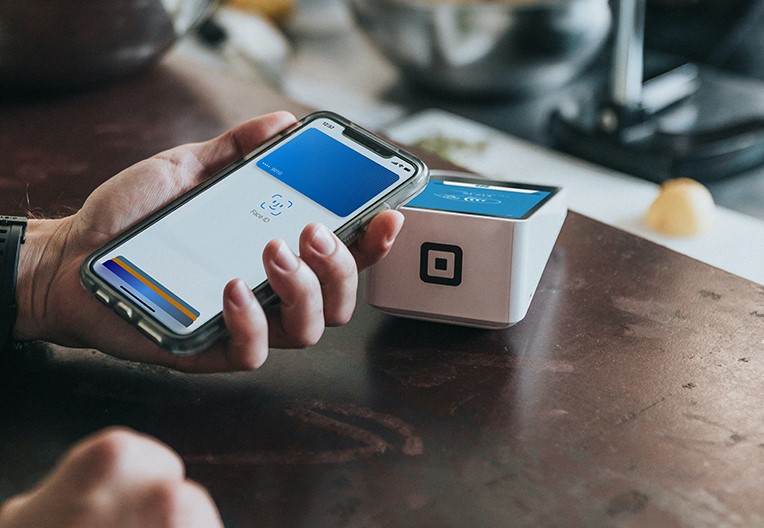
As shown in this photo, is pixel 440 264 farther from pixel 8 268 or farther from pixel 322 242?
pixel 8 268

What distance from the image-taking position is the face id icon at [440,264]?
558 mm

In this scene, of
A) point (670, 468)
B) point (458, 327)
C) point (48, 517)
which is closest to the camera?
point (48, 517)

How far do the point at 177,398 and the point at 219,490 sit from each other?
8 centimetres

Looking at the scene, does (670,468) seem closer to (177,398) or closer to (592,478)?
(592,478)

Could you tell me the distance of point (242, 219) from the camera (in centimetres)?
56

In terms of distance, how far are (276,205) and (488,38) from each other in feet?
2.41

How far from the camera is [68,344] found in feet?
1.85

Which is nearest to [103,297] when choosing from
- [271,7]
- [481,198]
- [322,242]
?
[322,242]

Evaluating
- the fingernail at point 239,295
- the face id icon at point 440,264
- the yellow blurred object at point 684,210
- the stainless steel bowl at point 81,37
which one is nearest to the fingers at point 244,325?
the fingernail at point 239,295

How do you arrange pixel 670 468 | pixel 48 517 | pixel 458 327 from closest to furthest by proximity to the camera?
1. pixel 48 517
2. pixel 670 468
3. pixel 458 327

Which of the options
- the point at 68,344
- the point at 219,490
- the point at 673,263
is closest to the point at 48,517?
the point at 219,490

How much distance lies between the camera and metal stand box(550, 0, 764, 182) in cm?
115

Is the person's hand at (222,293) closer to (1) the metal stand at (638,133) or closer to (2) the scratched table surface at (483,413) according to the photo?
(2) the scratched table surface at (483,413)

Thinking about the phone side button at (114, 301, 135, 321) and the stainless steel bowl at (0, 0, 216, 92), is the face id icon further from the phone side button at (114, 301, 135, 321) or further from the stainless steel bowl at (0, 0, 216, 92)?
the stainless steel bowl at (0, 0, 216, 92)
